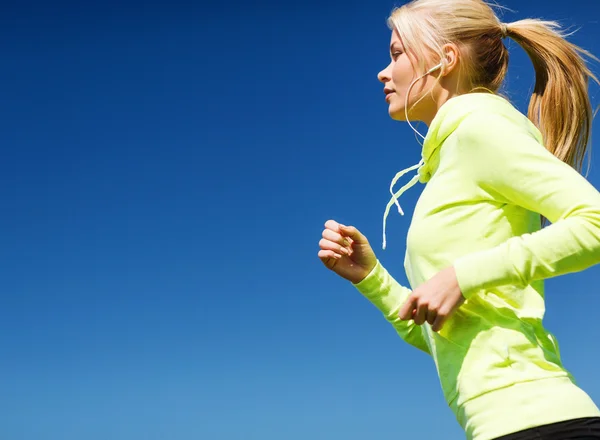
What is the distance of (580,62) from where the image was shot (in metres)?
4.50

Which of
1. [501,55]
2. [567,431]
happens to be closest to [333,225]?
[501,55]

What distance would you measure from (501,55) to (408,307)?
2025mm

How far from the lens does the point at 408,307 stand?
357 centimetres

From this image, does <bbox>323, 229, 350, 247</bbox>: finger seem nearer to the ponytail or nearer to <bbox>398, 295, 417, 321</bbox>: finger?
<bbox>398, 295, 417, 321</bbox>: finger

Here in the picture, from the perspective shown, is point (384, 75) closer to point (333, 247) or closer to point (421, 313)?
point (333, 247)

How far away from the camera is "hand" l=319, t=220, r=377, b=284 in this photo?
4660 mm

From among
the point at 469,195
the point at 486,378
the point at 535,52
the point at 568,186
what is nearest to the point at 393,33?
the point at 535,52

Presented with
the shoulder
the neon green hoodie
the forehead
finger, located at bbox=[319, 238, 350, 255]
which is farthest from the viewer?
finger, located at bbox=[319, 238, 350, 255]

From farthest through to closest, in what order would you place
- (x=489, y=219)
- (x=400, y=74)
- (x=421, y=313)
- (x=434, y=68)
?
(x=400, y=74), (x=434, y=68), (x=489, y=219), (x=421, y=313)

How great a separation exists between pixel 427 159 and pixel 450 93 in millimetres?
492

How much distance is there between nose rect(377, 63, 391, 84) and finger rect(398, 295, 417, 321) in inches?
68.0

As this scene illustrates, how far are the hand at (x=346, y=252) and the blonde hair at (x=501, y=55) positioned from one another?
1.17 meters

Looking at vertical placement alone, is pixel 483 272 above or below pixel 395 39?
below

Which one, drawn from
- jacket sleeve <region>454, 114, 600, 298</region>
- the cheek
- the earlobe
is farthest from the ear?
jacket sleeve <region>454, 114, 600, 298</region>
